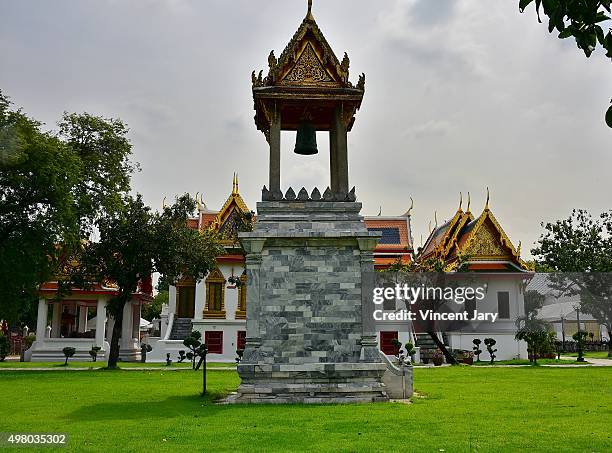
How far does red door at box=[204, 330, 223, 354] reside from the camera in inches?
1420

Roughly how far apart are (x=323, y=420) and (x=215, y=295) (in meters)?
27.4

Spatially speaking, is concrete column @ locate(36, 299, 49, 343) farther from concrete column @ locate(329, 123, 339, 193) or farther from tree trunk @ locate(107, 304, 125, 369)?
concrete column @ locate(329, 123, 339, 193)

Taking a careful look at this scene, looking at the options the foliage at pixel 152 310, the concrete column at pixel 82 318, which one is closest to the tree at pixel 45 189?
the concrete column at pixel 82 318

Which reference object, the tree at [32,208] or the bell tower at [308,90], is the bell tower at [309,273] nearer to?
the bell tower at [308,90]

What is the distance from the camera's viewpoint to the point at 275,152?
14.6 m

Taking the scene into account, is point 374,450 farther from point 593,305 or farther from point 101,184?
point 593,305

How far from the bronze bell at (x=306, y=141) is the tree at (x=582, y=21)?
11.5 m

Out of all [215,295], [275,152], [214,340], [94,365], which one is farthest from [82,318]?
[275,152]

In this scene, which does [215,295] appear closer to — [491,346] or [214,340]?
[214,340]

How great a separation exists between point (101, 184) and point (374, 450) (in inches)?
868

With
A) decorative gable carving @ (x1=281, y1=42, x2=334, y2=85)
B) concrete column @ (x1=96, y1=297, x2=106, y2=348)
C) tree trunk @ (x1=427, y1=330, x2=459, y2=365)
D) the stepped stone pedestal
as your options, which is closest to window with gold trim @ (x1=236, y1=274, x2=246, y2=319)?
concrete column @ (x1=96, y1=297, x2=106, y2=348)

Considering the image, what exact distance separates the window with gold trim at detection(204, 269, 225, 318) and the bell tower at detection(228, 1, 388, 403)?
23437mm

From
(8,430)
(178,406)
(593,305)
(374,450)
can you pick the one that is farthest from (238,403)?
(593,305)

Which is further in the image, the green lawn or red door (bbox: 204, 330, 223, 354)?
red door (bbox: 204, 330, 223, 354)
